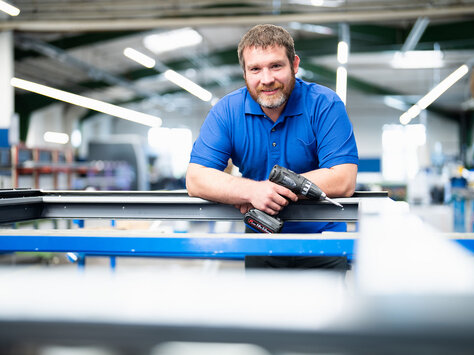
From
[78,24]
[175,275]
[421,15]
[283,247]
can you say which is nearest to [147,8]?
[78,24]

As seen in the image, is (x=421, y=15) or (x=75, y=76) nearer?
(x=421, y=15)

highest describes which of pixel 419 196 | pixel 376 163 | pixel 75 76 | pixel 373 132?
pixel 75 76

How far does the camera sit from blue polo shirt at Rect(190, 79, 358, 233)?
171 cm

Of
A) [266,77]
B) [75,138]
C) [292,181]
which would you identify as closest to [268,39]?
[266,77]

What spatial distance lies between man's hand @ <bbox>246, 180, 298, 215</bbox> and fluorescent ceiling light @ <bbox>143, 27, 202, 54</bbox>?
28.2 ft

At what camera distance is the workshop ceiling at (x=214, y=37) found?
6.99 m

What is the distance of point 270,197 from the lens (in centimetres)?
149

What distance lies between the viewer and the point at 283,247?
1239 mm

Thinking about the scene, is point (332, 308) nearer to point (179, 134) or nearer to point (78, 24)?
point (78, 24)

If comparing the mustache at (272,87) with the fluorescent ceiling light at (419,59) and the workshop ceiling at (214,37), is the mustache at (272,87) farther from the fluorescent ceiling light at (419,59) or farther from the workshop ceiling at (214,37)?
the fluorescent ceiling light at (419,59)

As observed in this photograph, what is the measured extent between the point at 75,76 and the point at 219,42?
16.1 feet

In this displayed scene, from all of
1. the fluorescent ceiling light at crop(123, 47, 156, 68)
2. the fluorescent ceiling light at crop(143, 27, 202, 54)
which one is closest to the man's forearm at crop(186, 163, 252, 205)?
the fluorescent ceiling light at crop(123, 47, 156, 68)

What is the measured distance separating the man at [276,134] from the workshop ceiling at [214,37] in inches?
222

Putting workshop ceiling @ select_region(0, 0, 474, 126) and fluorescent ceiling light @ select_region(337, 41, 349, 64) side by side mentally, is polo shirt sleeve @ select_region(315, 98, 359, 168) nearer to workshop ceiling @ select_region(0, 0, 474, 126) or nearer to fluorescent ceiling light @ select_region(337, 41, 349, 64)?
fluorescent ceiling light @ select_region(337, 41, 349, 64)
